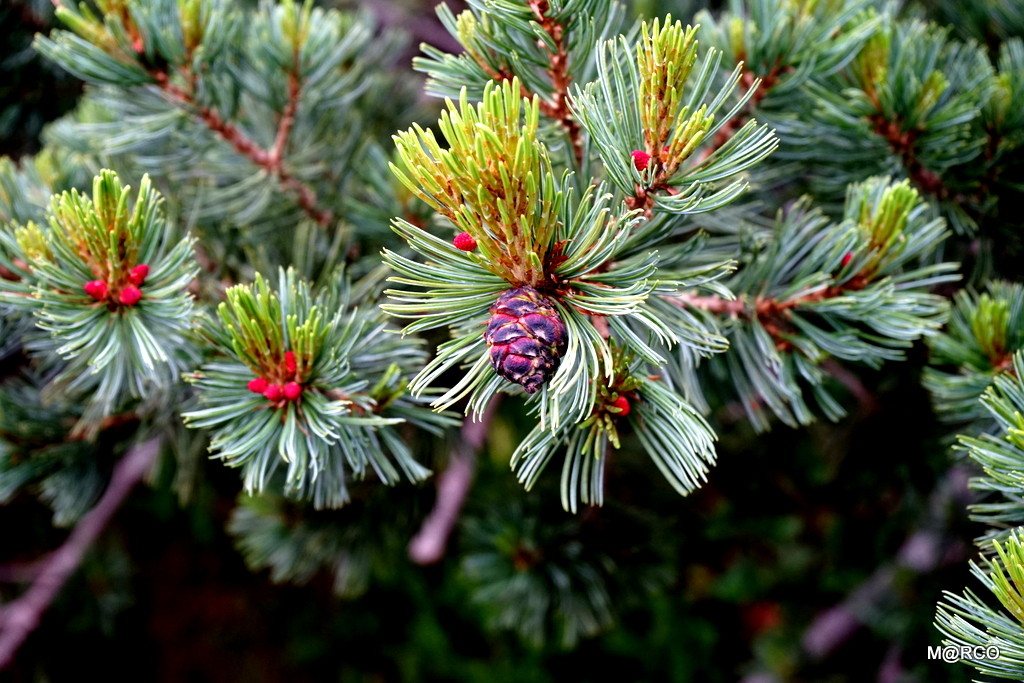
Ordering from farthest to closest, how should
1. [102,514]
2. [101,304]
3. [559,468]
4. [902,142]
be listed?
1. [102,514]
2. [559,468]
3. [902,142]
4. [101,304]

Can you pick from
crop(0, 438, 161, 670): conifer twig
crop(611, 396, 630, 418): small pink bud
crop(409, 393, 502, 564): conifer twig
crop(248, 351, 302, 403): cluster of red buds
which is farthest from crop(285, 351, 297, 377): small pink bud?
crop(0, 438, 161, 670): conifer twig

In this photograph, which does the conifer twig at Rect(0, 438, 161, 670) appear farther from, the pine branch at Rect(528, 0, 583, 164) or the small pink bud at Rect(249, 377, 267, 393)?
the pine branch at Rect(528, 0, 583, 164)

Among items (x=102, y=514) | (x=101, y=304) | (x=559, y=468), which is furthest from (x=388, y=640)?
(x=101, y=304)

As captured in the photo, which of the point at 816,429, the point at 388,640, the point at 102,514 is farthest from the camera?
the point at 388,640

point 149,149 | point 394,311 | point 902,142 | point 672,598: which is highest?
point 149,149

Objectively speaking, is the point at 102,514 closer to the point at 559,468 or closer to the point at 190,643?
the point at 190,643

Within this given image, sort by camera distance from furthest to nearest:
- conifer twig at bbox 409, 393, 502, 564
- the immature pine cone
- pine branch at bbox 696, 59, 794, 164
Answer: conifer twig at bbox 409, 393, 502, 564
pine branch at bbox 696, 59, 794, 164
the immature pine cone

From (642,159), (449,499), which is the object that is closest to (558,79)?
(642,159)

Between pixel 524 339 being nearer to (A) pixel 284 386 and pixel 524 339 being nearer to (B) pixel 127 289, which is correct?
(A) pixel 284 386
